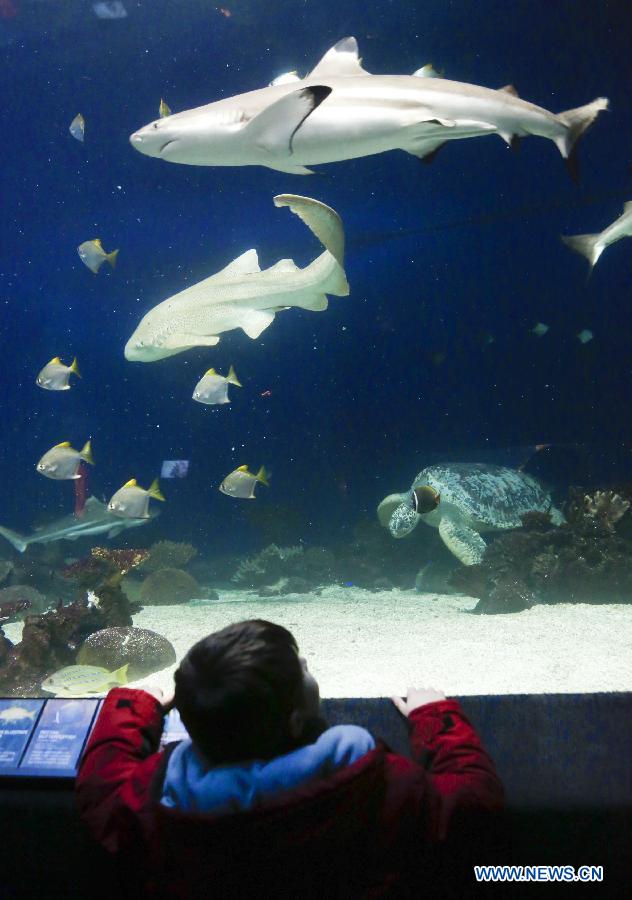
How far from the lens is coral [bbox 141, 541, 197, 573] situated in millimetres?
10461

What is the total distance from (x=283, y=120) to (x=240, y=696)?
304 centimetres

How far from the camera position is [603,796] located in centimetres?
177

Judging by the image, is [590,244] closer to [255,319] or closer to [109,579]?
[255,319]

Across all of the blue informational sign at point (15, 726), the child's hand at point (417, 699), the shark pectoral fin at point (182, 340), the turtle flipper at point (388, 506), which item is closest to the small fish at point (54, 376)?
the shark pectoral fin at point (182, 340)

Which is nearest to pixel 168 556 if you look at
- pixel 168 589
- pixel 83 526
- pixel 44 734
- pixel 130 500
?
pixel 83 526

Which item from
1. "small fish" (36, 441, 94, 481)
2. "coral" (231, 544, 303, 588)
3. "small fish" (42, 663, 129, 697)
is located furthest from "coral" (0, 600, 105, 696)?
"coral" (231, 544, 303, 588)

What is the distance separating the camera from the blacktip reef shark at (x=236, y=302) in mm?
4578

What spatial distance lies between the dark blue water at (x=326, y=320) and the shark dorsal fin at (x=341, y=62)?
6.12 metres

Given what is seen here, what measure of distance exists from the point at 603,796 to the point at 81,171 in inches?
447

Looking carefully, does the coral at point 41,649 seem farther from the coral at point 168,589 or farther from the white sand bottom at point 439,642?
the coral at point 168,589

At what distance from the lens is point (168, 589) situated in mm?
8289

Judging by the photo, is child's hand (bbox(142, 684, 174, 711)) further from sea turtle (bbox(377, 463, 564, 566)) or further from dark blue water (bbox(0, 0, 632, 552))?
dark blue water (bbox(0, 0, 632, 552))

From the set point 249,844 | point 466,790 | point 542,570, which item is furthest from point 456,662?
point 542,570

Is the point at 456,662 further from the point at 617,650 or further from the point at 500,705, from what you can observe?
the point at 500,705
